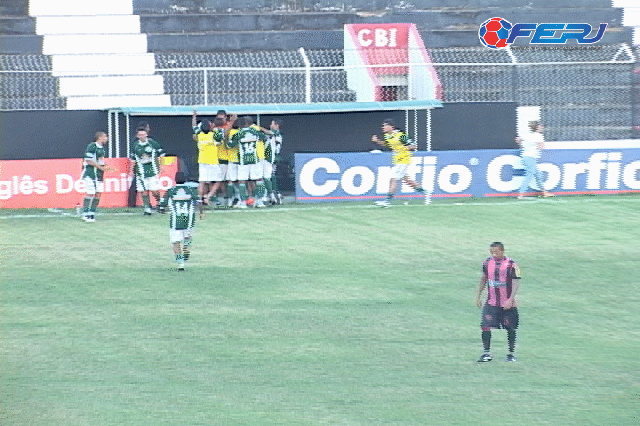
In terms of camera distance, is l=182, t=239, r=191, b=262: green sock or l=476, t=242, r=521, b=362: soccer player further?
l=182, t=239, r=191, b=262: green sock

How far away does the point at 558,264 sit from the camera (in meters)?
21.0

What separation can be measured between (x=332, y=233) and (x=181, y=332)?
7956 mm

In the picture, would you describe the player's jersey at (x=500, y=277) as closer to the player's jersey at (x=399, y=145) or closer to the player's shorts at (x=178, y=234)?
the player's shorts at (x=178, y=234)

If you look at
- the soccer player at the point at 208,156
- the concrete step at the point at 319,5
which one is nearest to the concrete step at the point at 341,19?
the concrete step at the point at 319,5

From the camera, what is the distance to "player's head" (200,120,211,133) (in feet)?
89.2

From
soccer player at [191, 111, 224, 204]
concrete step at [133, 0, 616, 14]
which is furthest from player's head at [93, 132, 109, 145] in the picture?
concrete step at [133, 0, 616, 14]

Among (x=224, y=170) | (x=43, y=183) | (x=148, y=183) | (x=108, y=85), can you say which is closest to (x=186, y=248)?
(x=148, y=183)

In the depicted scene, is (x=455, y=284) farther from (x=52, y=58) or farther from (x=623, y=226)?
(x=52, y=58)

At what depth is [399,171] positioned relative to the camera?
1064 inches

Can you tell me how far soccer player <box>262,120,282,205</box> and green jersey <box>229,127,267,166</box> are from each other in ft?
1.17

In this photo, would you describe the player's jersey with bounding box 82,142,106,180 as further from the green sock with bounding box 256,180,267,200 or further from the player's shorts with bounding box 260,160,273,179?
the green sock with bounding box 256,180,267,200

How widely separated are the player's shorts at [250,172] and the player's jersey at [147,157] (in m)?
1.76

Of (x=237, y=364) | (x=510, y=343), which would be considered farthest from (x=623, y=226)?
(x=237, y=364)

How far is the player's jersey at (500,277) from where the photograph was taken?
1416 centimetres
